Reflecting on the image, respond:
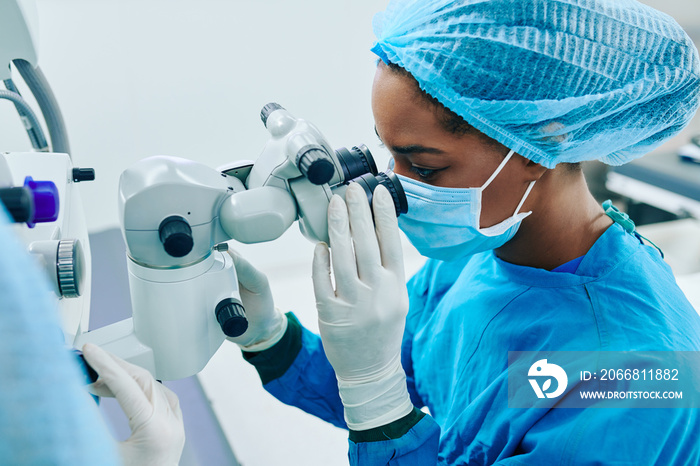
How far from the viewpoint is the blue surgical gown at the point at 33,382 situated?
0.99ft

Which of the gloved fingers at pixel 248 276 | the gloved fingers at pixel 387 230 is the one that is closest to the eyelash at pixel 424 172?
the gloved fingers at pixel 387 230

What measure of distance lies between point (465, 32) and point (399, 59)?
109 millimetres

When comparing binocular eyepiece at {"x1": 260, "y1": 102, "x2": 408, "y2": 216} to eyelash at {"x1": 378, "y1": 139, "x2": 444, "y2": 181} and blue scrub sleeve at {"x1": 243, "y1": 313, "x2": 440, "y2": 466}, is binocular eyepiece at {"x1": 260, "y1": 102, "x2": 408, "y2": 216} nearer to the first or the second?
eyelash at {"x1": 378, "y1": 139, "x2": 444, "y2": 181}

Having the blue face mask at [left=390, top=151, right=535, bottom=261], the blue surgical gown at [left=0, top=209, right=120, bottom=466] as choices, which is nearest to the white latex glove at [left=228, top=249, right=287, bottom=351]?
the blue face mask at [left=390, top=151, right=535, bottom=261]

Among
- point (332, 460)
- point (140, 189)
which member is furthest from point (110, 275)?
point (140, 189)

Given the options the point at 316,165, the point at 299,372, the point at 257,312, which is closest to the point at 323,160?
the point at 316,165

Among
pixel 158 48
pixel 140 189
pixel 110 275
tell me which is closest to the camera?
pixel 140 189

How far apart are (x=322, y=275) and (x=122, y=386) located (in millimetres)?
322

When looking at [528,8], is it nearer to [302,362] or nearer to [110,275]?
[302,362]

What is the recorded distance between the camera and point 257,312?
1052 millimetres

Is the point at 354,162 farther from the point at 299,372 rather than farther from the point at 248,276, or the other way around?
the point at 299,372

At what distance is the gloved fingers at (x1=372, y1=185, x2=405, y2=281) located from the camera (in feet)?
2.67

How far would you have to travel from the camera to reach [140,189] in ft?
2.15

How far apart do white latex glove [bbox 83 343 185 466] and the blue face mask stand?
0.51m
